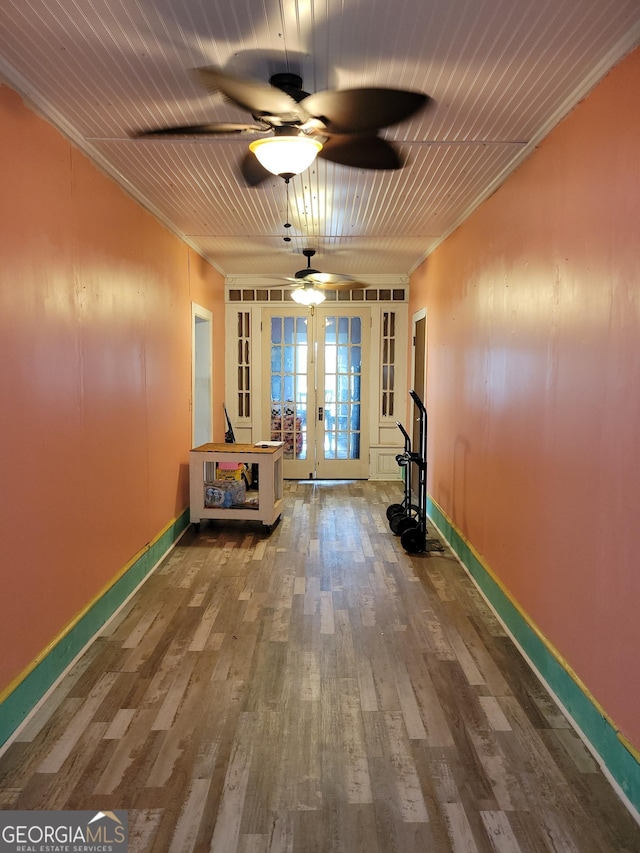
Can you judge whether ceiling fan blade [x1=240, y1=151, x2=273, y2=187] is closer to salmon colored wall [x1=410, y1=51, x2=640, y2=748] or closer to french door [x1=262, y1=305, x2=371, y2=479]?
salmon colored wall [x1=410, y1=51, x2=640, y2=748]

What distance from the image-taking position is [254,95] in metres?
2.03

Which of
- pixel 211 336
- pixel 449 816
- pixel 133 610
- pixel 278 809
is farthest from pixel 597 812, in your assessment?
pixel 211 336

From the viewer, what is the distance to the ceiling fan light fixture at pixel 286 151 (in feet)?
7.52

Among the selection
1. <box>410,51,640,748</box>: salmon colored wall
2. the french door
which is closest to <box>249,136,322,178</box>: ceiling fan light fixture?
<box>410,51,640,748</box>: salmon colored wall

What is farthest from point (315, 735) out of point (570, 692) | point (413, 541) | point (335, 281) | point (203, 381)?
point (203, 381)

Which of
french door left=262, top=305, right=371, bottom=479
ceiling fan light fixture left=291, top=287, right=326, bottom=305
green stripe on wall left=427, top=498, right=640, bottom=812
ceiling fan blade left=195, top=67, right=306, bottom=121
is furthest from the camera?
french door left=262, top=305, right=371, bottom=479

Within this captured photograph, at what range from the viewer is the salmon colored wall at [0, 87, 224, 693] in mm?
2434

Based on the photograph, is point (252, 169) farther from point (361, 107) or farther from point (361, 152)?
point (361, 107)

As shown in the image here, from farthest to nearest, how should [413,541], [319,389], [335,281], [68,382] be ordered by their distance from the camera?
[319,389] < [335,281] < [413,541] < [68,382]

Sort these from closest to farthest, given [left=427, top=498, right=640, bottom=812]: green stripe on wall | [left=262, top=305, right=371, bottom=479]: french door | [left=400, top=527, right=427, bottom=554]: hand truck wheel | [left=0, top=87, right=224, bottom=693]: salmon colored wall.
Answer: [left=427, top=498, right=640, bottom=812]: green stripe on wall, [left=0, top=87, right=224, bottom=693]: salmon colored wall, [left=400, top=527, right=427, bottom=554]: hand truck wheel, [left=262, top=305, right=371, bottom=479]: french door

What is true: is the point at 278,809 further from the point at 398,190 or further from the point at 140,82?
the point at 398,190

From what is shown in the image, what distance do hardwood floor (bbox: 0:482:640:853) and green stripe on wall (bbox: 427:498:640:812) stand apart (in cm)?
6

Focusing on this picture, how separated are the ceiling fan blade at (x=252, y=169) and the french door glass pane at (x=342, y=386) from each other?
495cm

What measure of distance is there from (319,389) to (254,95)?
6.15 meters
